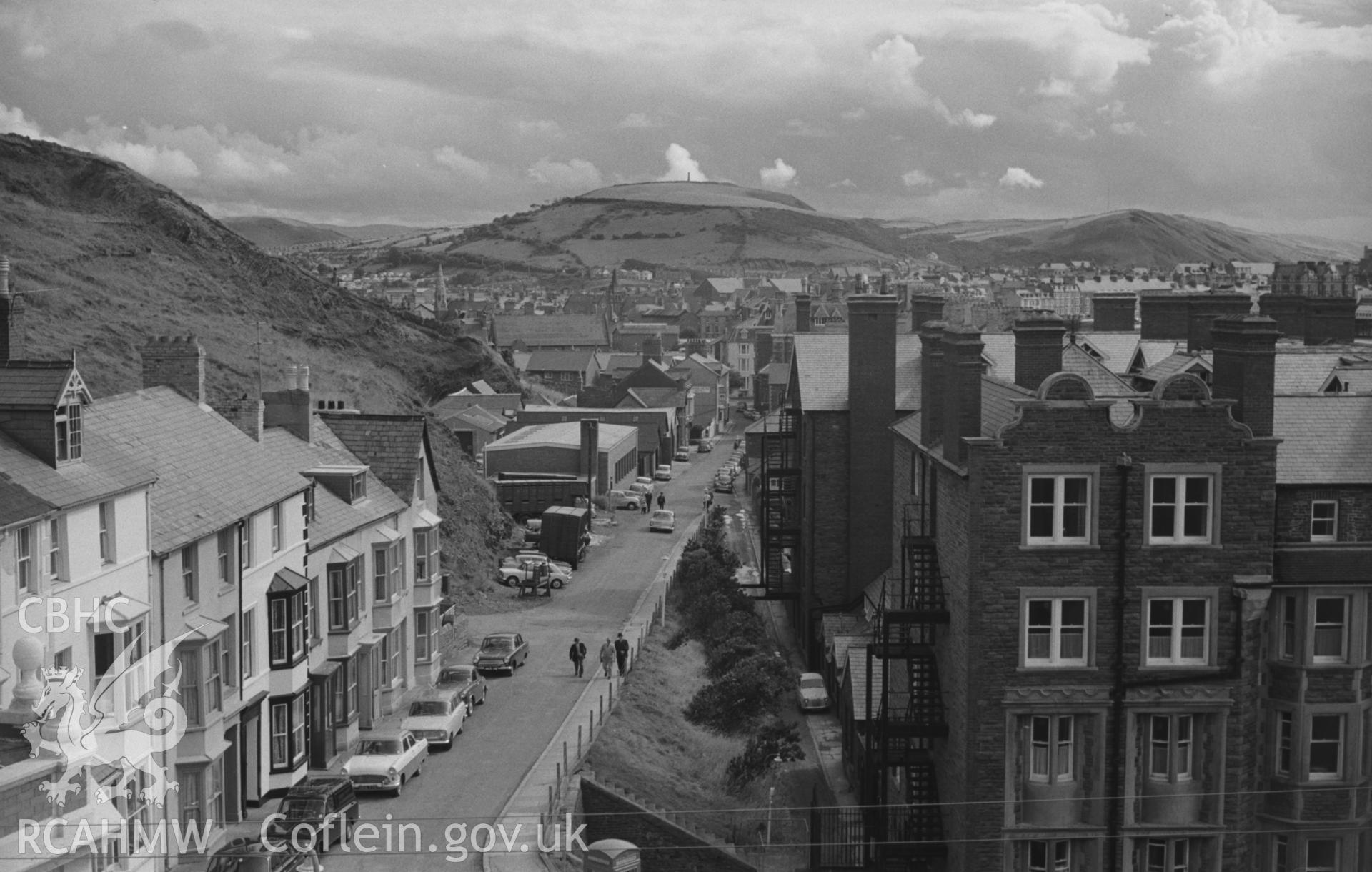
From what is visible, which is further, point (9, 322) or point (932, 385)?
point (932, 385)

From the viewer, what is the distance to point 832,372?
163 feet

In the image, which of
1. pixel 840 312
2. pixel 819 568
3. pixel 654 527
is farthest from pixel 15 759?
pixel 840 312

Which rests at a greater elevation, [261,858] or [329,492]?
[329,492]

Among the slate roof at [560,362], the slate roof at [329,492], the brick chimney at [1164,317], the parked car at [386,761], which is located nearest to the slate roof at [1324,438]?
the brick chimney at [1164,317]

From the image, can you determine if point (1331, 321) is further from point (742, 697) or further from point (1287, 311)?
point (742, 697)

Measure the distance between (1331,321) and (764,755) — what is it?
22.5m

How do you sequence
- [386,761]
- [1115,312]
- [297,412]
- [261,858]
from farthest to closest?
[1115,312] < [297,412] < [386,761] < [261,858]

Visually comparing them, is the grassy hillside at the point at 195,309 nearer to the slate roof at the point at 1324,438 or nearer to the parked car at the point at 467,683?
the parked car at the point at 467,683

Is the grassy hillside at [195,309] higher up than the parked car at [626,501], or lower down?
higher up

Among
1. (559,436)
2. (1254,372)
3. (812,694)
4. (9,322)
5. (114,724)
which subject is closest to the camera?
(114,724)

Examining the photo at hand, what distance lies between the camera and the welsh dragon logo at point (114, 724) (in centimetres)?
2056

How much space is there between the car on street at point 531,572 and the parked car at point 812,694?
67.2 ft

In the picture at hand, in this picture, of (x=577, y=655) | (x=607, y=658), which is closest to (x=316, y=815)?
(x=607, y=658)

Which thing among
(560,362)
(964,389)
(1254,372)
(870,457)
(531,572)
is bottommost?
(531,572)
